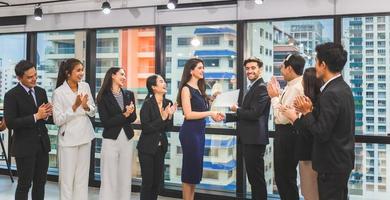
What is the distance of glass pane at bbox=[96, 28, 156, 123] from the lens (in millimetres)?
5513

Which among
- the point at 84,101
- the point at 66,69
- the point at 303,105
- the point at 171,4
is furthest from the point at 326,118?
the point at 171,4

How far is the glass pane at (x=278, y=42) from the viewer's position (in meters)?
4.62

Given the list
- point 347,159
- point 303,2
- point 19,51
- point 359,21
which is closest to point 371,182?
point 359,21

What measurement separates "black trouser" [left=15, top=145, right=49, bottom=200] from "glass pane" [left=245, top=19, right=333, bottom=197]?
240cm

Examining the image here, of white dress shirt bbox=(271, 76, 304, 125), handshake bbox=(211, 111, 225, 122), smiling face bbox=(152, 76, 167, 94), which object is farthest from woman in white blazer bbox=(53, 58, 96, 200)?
white dress shirt bbox=(271, 76, 304, 125)

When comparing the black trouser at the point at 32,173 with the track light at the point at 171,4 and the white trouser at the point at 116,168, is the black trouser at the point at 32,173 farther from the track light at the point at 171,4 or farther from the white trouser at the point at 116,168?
the track light at the point at 171,4

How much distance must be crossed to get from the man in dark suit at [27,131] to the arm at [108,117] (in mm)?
464

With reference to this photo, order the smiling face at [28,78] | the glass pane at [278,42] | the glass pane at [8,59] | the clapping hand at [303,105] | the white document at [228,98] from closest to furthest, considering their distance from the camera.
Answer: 1. the clapping hand at [303,105]
2. the smiling face at [28,78]
3. the white document at [228,98]
4. the glass pane at [278,42]
5. the glass pane at [8,59]

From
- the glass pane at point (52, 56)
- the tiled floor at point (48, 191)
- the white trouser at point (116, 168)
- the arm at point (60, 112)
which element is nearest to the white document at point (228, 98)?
the white trouser at point (116, 168)

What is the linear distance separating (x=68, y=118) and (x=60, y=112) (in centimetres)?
9

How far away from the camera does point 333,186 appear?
7.86ft

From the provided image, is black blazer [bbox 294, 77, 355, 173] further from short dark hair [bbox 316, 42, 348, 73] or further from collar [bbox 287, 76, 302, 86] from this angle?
collar [bbox 287, 76, 302, 86]

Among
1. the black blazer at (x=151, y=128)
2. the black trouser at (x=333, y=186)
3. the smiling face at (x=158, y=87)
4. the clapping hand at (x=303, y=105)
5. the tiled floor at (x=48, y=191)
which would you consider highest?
the smiling face at (x=158, y=87)

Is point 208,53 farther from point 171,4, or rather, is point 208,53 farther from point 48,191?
point 48,191
